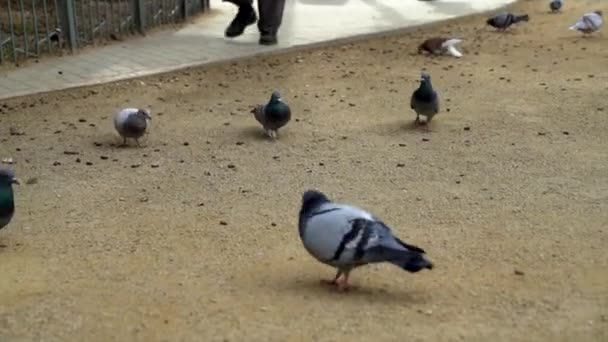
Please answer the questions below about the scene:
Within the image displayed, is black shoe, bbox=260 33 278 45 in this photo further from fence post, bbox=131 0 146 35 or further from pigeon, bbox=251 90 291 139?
pigeon, bbox=251 90 291 139

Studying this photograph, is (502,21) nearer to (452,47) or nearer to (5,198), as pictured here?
(452,47)

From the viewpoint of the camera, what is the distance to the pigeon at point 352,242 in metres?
3.62

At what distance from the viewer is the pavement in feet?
25.7

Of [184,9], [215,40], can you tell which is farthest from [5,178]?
[184,9]

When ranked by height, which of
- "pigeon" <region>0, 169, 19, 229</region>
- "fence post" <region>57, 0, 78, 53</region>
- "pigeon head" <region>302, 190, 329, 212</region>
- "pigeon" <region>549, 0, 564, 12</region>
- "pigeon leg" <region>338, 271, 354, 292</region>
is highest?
"pigeon head" <region>302, 190, 329, 212</region>

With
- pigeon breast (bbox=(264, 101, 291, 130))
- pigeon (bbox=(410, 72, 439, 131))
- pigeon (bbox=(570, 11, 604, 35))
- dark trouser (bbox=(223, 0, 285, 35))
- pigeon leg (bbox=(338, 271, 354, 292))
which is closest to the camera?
pigeon leg (bbox=(338, 271, 354, 292))

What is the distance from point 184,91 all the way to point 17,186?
8.33 feet

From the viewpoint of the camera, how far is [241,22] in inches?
374

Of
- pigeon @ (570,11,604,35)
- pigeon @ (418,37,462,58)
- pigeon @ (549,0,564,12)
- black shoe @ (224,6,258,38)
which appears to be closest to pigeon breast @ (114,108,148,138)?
black shoe @ (224,6,258,38)

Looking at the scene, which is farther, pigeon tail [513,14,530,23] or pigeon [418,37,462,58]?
pigeon tail [513,14,530,23]

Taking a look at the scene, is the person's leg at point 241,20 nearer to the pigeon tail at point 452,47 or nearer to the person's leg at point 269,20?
the person's leg at point 269,20

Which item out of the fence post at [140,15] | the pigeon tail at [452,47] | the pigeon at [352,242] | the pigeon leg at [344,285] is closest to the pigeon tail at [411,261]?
the pigeon at [352,242]

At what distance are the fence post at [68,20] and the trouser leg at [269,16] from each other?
1835 mm

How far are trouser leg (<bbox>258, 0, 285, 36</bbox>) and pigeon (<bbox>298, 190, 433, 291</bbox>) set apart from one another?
18.4ft
